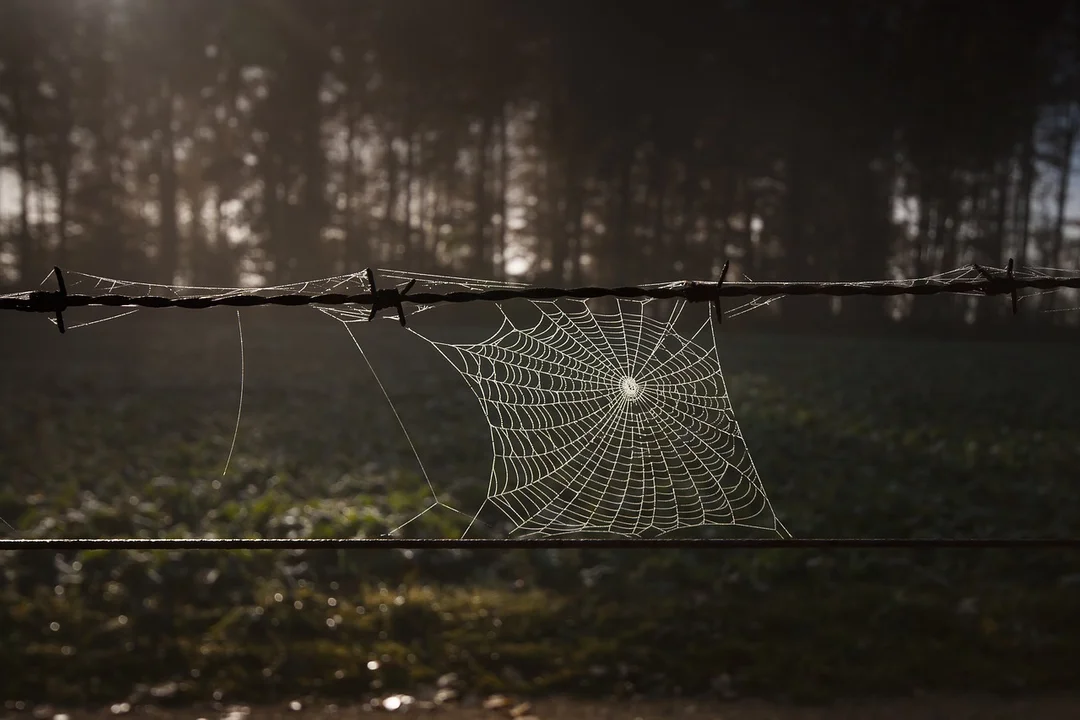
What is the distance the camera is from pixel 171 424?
1006cm

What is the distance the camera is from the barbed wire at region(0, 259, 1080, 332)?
1.95m

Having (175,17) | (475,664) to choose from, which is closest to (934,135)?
(175,17)

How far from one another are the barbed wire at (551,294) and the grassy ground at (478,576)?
9.98 feet

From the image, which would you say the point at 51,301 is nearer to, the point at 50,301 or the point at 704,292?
the point at 50,301

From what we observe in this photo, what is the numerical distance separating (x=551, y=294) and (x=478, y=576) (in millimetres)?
4363

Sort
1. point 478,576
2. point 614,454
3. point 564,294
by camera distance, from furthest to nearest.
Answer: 1. point 614,454
2. point 478,576
3. point 564,294

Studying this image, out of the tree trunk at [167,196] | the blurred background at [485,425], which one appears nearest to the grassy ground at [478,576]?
the blurred background at [485,425]

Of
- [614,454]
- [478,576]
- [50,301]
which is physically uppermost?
[50,301]

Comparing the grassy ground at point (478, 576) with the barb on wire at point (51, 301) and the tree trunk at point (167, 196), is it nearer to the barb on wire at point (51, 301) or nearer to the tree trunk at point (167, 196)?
the barb on wire at point (51, 301)

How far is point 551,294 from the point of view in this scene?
6.31 ft

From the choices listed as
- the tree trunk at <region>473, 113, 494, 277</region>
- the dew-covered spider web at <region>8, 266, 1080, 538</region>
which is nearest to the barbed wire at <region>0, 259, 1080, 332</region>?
the dew-covered spider web at <region>8, 266, 1080, 538</region>

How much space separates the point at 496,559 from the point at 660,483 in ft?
4.83

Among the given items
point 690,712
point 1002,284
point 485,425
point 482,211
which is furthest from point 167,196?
point 1002,284

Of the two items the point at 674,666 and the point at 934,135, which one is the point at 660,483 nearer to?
the point at 674,666
